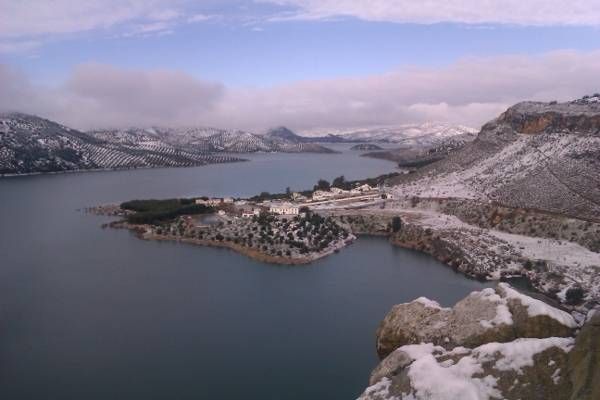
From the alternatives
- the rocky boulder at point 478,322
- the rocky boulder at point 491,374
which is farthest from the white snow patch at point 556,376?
the rocky boulder at point 478,322

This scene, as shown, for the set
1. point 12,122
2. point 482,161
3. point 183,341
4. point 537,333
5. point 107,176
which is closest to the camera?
point 537,333

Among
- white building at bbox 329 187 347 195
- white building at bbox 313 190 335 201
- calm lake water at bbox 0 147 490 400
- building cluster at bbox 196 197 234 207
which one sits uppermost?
white building at bbox 329 187 347 195

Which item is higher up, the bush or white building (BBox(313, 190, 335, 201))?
white building (BBox(313, 190, 335, 201))

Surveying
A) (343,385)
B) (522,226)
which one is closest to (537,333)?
(343,385)

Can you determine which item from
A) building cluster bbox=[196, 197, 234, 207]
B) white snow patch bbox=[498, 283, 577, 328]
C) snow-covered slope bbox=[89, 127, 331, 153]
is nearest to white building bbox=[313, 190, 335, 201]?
building cluster bbox=[196, 197, 234, 207]

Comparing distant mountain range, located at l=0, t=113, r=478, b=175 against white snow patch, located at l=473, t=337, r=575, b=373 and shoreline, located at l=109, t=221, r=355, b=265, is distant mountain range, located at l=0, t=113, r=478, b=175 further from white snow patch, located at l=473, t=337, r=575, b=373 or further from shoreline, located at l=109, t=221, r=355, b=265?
white snow patch, located at l=473, t=337, r=575, b=373

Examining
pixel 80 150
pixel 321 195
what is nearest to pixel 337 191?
pixel 321 195

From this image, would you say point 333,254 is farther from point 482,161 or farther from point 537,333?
point 537,333
